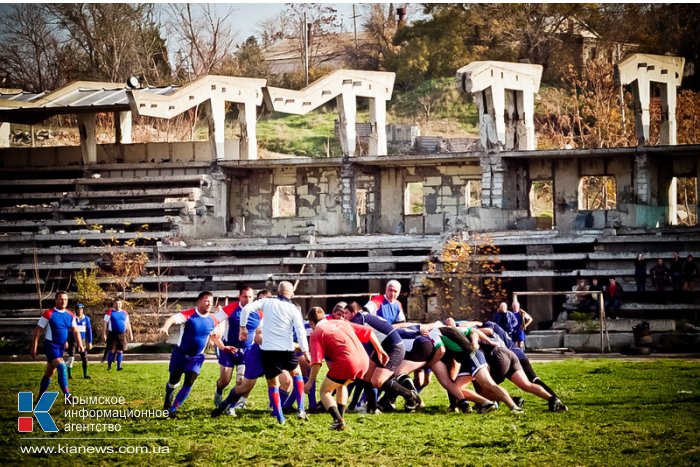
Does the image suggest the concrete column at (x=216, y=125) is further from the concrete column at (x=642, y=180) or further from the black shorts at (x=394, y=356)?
the black shorts at (x=394, y=356)

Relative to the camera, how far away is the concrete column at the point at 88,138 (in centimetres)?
5088

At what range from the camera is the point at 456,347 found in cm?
1956

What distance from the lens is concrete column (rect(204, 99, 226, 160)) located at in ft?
161

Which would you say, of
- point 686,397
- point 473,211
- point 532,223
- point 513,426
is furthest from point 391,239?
point 513,426

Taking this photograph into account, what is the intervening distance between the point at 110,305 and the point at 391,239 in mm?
9926

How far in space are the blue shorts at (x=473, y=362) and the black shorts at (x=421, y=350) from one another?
542mm

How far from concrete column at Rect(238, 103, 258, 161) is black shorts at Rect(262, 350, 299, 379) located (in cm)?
3109

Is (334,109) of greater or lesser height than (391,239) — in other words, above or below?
above

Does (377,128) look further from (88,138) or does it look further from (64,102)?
(64,102)

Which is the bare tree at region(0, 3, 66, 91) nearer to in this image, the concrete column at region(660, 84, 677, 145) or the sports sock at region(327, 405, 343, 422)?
the concrete column at region(660, 84, 677, 145)

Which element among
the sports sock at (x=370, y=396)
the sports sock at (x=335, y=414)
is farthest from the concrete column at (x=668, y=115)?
the sports sock at (x=335, y=414)

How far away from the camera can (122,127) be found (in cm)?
5378

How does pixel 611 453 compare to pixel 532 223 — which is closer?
pixel 611 453

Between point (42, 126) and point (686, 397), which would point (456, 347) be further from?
point (42, 126)
